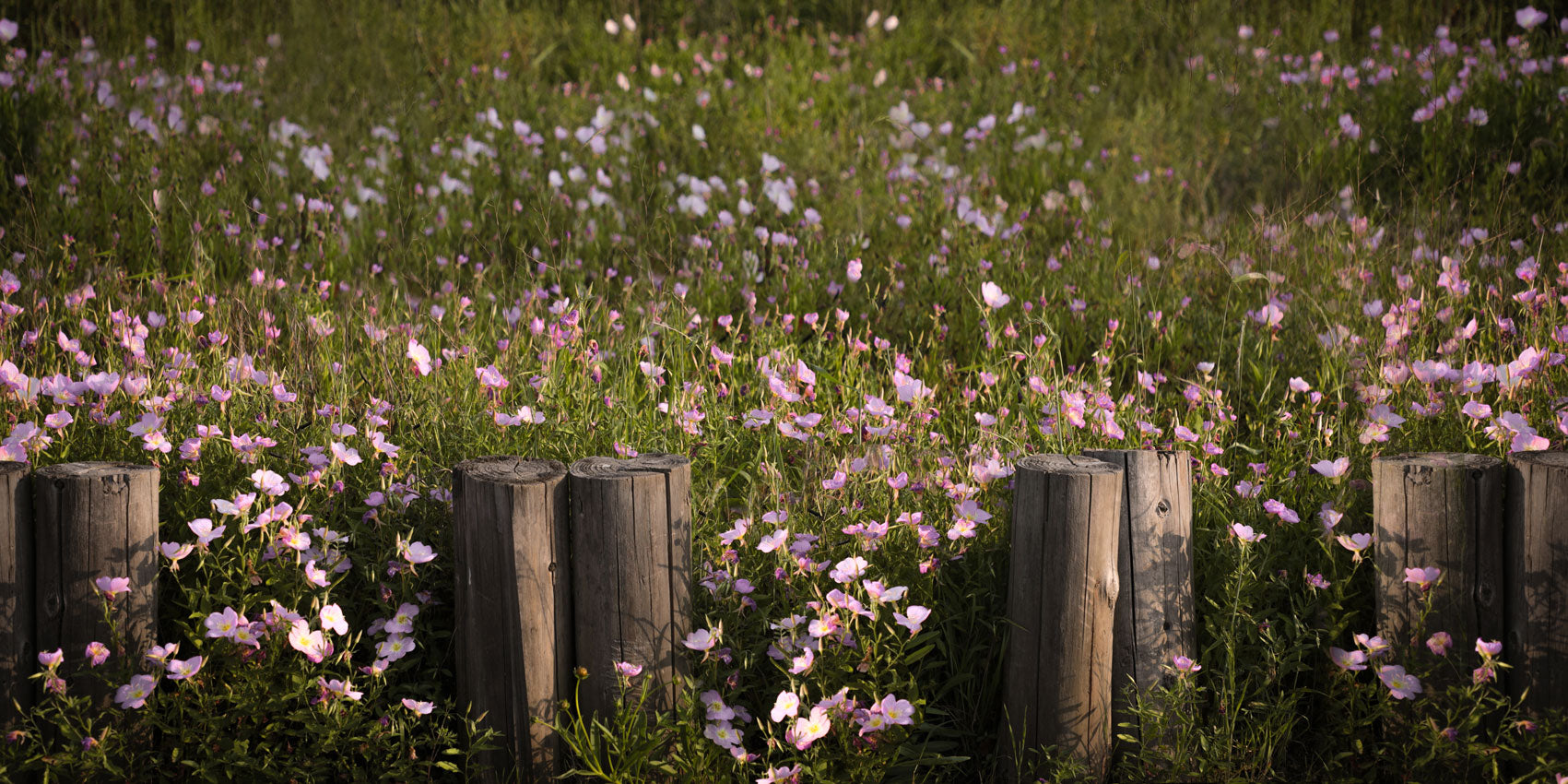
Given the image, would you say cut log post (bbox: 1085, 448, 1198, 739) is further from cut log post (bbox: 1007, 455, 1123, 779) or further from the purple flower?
the purple flower

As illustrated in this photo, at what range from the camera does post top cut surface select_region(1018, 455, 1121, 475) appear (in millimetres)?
2203

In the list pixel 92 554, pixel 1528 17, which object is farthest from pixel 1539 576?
pixel 1528 17

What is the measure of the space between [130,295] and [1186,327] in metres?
3.37

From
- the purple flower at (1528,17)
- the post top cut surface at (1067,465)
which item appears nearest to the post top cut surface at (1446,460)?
the post top cut surface at (1067,465)

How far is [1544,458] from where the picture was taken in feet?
7.30

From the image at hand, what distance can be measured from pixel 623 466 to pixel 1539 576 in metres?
1.73

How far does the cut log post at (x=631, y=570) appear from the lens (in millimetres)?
2188

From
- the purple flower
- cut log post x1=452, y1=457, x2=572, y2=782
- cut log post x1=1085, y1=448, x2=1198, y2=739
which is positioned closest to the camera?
cut log post x1=452, y1=457, x2=572, y2=782

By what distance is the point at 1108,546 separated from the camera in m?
2.22

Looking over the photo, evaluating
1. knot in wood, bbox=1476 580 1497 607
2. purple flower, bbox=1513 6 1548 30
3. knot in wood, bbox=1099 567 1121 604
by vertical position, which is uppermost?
purple flower, bbox=1513 6 1548 30

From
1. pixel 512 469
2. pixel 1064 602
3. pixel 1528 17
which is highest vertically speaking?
pixel 1528 17

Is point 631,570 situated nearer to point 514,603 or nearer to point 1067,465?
point 514,603

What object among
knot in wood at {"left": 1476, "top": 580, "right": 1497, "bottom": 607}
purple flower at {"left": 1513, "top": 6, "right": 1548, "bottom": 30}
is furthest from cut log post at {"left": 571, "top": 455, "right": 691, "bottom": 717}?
purple flower at {"left": 1513, "top": 6, "right": 1548, "bottom": 30}

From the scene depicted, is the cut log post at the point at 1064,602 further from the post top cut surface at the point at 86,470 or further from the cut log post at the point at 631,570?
the post top cut surface at the point at 86,470
